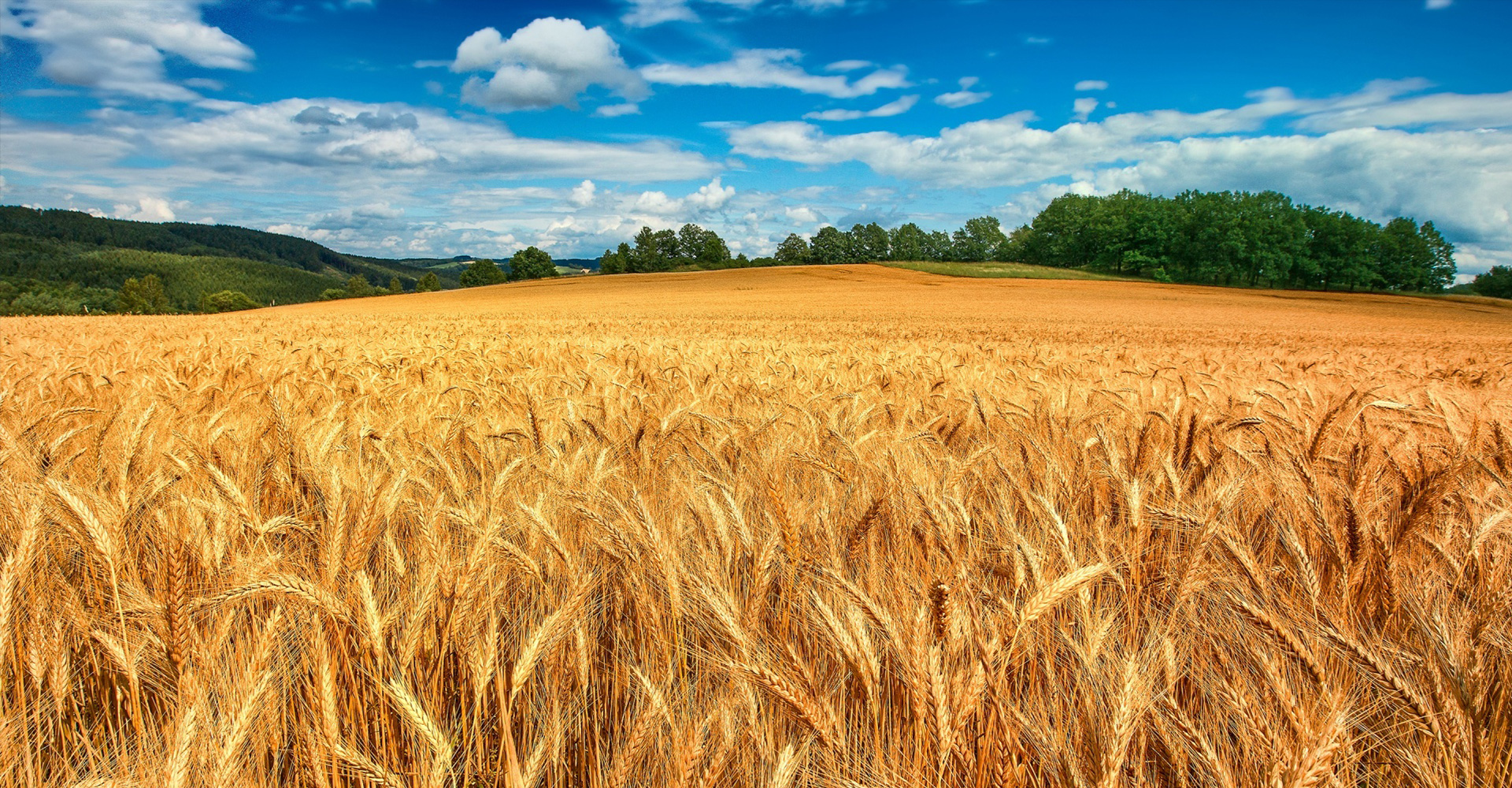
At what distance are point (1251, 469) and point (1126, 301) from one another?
42.0 meters

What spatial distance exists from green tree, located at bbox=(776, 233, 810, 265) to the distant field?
4828 cm

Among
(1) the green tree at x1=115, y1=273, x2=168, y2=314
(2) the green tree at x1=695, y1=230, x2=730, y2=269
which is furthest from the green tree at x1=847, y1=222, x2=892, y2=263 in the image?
(1) the green tree at x1=115, y1=273, x2=168, y2=314

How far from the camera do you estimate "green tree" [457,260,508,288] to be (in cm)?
9188

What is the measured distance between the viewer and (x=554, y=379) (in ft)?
15.4

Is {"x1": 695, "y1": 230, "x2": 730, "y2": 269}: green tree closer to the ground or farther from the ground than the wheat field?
farther from the ground

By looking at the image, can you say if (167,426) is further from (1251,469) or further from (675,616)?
(1251,469)

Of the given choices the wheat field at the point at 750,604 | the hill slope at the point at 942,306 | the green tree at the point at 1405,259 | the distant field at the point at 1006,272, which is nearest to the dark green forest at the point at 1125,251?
the green tree at the point at 1405,259

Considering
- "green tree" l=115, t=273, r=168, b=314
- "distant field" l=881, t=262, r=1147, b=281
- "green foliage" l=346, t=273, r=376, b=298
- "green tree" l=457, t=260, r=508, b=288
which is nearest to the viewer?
"distant field" l=881, t=262, r=1147, b=281

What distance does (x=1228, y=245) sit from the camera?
67625 millimetres

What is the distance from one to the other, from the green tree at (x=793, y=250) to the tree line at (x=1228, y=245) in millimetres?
20553

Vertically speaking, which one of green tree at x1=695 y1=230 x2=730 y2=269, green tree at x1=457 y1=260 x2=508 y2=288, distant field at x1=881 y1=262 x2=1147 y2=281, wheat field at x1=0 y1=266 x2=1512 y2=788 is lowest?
wheat field at x1=0 y1=266 x2=1512 y2=788

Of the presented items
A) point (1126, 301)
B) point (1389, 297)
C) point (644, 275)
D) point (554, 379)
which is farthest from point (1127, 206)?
point (554, 379)

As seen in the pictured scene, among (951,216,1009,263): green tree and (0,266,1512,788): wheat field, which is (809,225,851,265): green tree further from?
(0,266,1512,788): wheat field

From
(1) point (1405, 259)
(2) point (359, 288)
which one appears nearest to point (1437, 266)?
(1) point (1405, 259)
